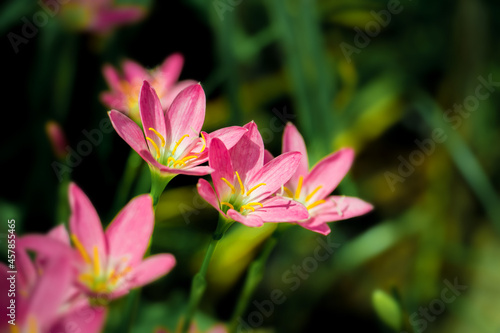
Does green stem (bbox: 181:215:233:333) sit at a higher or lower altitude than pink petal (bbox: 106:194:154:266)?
lower

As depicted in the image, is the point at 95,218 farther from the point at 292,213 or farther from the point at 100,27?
the point at 100,27

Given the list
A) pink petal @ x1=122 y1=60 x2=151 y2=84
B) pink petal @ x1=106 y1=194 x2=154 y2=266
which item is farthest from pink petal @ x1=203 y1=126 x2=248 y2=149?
pink petal @ x1=122 y1=60 x2=151 y2=84

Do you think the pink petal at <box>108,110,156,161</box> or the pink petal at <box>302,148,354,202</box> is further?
the pink petal at <box>302,148,354,202</box>

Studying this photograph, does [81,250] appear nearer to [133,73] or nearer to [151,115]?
[151,115]

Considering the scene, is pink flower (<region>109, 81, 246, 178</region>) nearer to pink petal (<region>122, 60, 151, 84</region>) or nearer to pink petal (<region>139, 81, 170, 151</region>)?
pink petal (<region>139, 81, 170, 151</region>)

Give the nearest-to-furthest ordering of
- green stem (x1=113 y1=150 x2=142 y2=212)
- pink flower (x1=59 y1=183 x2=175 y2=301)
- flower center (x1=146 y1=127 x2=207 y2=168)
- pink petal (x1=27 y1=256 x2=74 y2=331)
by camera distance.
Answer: pink petal (x1=27 y1=256 x2=74 y2=331) → pink flower (x1=59 y1=183 x2=175 y2=301) → flower center (x1=146 y1=127 x2=207 y2=168) → green stem (x1=113 y1=150 x2=142 y2=212)

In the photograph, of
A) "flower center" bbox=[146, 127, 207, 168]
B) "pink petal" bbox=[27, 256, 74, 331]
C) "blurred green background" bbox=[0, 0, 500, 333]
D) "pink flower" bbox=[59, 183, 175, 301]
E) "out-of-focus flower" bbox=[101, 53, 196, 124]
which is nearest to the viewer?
"pink petal" bbox=[27, 256, 74, 331]

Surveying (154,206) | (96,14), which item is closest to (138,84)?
(96,14)
